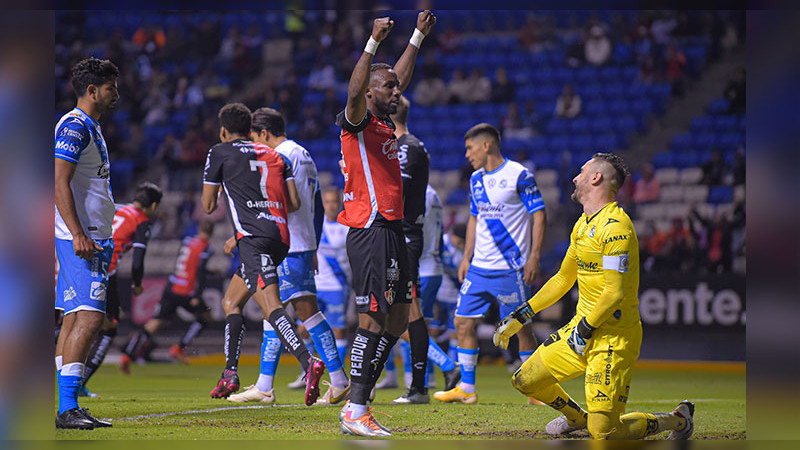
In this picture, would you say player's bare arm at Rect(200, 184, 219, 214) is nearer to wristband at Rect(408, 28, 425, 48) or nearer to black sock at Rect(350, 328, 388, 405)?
wristband at Rect(408, 28, 425, 48)

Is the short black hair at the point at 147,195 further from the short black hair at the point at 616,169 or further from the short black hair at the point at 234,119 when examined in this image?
the short black hair at the point at 616,169

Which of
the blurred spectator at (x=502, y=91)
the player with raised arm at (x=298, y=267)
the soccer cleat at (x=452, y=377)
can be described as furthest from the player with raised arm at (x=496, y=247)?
the blurred spectator at (x=502, y=91)

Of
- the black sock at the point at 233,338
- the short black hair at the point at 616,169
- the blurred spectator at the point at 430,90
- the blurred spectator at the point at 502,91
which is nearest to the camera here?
the short black hair at the point at 616,169

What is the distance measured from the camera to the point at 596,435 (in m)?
5.14

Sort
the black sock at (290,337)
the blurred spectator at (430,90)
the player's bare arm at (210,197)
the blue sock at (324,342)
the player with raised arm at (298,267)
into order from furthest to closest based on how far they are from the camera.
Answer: the blurred spectator at (430,90) → the player with raised arm at (298,267) → the player's bare arm at (210,197) → the blue sock at (324,342) → the black sock at (290,337)

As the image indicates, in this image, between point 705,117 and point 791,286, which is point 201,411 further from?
point 705,117

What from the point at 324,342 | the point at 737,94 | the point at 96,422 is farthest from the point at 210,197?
the point at 737,94

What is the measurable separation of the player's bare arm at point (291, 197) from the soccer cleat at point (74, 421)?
8.66ft

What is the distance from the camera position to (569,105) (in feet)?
62.1

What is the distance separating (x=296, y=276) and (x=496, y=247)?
5.98ft

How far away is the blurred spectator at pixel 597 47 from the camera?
19.5 meters

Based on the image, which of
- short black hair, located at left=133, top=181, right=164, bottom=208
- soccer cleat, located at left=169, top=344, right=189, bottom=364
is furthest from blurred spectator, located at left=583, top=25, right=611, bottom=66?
short black hair, located at left=133, top=181, right=164, bottom=208

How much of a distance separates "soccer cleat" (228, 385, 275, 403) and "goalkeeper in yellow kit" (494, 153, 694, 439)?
290cm

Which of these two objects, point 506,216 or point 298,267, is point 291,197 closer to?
point 298,267
